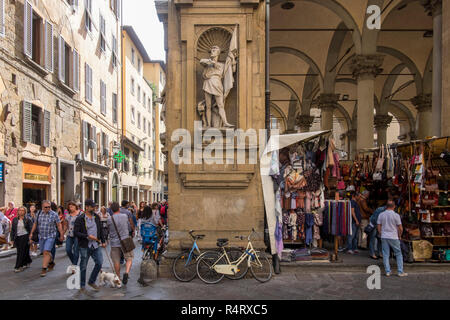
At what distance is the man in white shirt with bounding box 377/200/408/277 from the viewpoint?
7664 millimetres

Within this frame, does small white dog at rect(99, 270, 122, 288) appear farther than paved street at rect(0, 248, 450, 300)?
Yes

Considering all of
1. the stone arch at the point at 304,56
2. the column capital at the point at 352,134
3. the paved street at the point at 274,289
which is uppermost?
the stone arch at the point at 304,56

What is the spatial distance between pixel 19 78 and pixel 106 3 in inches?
557

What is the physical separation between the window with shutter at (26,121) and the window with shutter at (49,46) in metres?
2.43

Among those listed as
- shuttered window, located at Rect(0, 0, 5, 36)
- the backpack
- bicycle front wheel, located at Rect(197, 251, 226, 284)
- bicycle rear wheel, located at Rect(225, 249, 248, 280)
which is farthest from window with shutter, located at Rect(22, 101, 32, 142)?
bicycle rear wheel, located at Rect(225, 249, 248, 280)

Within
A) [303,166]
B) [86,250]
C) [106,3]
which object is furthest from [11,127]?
[106,3]

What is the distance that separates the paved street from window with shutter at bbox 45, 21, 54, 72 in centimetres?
1068

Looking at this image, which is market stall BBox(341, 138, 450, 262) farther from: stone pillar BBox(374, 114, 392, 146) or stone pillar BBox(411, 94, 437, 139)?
stone pillar BBox(374, 114, 392, 146)

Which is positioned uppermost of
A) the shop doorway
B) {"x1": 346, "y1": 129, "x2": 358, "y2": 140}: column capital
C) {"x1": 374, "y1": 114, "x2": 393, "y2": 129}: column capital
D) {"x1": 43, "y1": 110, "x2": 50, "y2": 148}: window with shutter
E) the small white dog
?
{"x1": 374, "y1": 114, "x2": 393, "y2": 129}: column capital

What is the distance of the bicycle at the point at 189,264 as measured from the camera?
7.30 m

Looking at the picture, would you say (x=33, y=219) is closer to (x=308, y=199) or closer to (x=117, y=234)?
(x=117, y=234)

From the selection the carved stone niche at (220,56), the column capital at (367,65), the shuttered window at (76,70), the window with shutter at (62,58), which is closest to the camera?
the carved stone niche at (220,56)

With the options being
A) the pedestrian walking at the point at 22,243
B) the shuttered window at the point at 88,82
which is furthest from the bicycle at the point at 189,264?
the shuttered window at the point at 88,82

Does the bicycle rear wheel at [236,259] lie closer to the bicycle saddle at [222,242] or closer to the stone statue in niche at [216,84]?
the bicycle saddle at [222,242]
